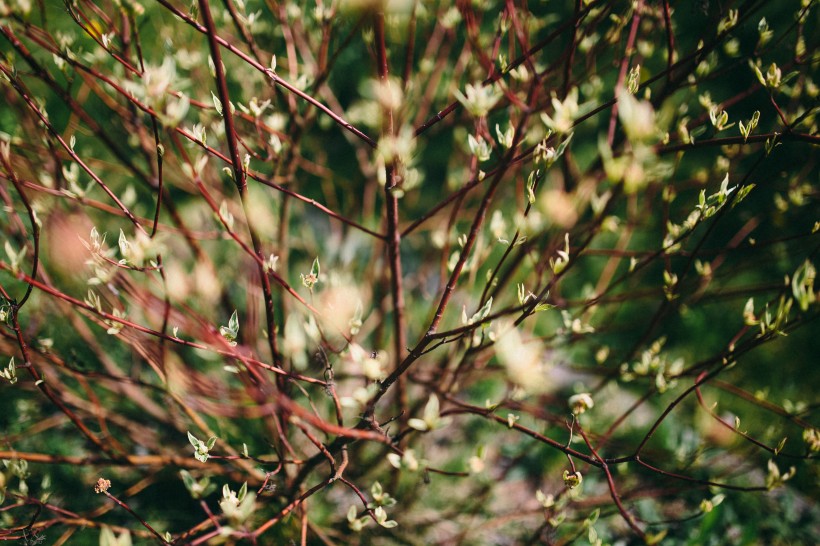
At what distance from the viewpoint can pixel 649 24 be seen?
4.35 ft

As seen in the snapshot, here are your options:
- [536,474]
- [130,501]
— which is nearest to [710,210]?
[536,474]

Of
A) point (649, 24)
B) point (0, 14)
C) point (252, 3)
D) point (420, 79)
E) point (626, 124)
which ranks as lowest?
point (626, 124)

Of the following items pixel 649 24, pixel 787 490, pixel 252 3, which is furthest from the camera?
pixel 252 3

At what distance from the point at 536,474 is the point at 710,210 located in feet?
5.58

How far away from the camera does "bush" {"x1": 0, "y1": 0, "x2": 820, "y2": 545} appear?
2.74 ft

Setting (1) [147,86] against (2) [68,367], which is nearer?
(1) [147,86]

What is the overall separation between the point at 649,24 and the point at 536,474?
1.91 m

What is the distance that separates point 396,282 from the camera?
111 cm

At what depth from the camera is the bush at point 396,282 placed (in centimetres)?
83

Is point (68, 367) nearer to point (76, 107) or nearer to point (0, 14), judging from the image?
point (76, 107)

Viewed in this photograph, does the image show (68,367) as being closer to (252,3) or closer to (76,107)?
(76,107)

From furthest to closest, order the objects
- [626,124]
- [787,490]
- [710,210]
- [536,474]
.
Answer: [536,474] → [787,490] → [710,210] → [626,124]

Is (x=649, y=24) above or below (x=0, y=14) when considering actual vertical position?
above

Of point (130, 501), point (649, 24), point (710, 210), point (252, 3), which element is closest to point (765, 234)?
point (649, 24)
